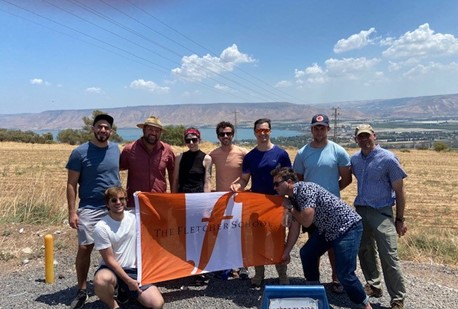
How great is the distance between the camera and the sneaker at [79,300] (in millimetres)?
4875

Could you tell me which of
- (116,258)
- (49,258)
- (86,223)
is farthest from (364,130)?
(49,258)

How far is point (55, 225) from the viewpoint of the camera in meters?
8.72

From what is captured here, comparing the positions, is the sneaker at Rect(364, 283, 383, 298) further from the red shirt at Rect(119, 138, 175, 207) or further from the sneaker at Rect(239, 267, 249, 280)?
the red shirt at Rect(119, 138, 175, 207)

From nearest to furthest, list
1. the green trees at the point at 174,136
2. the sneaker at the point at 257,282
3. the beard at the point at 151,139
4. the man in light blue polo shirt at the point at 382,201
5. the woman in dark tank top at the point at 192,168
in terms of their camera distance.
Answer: the man in light blue polo shirt at the point at 382,201
the beard at the point at 151,139
the woman in dark tank top at the point at 192,168
the sneaker at the point at 257,282
the green trees at the point at 174,136

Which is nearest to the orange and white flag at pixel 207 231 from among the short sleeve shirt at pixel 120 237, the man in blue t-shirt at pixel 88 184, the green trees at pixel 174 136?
the short sleeve shirt at pixel 120 237

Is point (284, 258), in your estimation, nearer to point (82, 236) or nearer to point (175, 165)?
point (175, 165)

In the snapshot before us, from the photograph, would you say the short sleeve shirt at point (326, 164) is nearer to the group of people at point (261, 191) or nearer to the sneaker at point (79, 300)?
the group of people at point (261, 191)

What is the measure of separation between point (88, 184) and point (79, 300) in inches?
57.5

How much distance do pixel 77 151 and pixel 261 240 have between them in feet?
9.32

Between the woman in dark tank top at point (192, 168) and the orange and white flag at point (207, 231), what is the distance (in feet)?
0.55

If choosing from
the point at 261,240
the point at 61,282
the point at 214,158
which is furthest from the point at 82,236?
the point at 261,240

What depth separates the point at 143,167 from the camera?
5395 millimetres

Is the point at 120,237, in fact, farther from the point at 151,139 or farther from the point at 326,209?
the point at 326,209

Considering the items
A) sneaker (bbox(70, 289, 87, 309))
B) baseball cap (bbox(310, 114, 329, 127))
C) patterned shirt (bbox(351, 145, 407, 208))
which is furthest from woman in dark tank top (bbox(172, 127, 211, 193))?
patterned shirt (bbox(351, 145, 407, 208))
